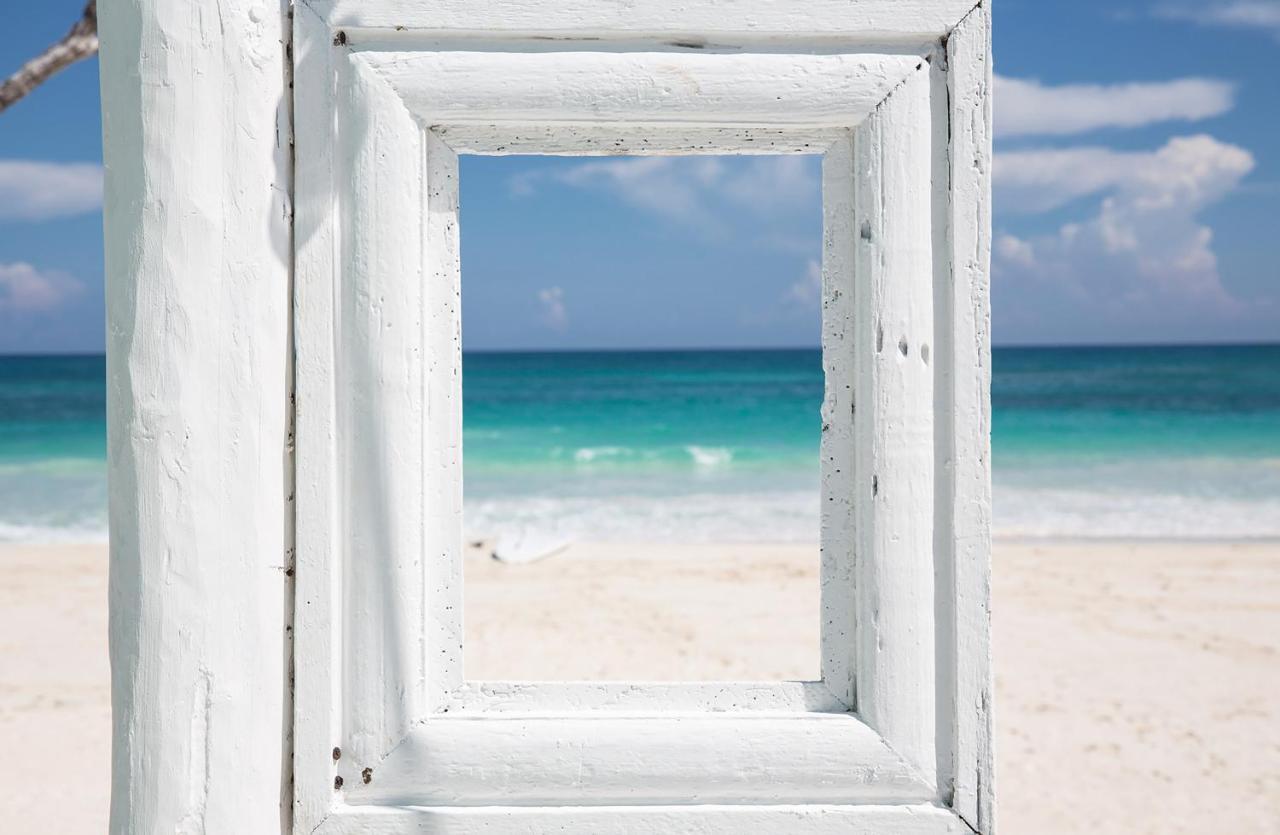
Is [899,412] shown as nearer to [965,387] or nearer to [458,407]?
[965,387]

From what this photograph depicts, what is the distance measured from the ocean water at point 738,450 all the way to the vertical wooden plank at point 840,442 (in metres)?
6.96

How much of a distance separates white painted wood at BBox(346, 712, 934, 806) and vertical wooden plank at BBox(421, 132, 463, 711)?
67 millimetres

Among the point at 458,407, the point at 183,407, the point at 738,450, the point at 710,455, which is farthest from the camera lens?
the point at 738,450

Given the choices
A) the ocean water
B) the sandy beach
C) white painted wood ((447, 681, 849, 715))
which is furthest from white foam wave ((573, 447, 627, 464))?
white painted wood ((447, 681, 849, 715))

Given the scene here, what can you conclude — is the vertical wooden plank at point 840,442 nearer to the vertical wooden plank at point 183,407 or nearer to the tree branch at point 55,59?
the vertical wooden plank at point 183,407

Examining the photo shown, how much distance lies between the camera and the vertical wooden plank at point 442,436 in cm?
94

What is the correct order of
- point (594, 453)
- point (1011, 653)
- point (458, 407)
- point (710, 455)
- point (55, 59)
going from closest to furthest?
point (458, 407), point (55, 59), point (1011, 653), point (710, 455), point (594, 453)

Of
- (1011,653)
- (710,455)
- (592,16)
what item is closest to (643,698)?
(592,16)

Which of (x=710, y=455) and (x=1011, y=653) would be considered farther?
(x=710, y=455)

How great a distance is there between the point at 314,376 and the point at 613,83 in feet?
1.42

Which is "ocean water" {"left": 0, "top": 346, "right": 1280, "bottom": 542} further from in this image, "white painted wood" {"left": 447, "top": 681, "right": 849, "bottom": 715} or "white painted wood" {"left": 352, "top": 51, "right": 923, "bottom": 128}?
"white painted wood" {"left": 352, "top": 51, "right": 923, "bottom": 128}

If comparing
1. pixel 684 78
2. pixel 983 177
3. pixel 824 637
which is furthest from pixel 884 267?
pixel 824 637

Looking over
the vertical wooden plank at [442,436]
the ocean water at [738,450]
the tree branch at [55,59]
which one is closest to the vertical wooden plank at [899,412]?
the vertical wooden plank at [442,436]

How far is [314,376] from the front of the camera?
35.6 inches
